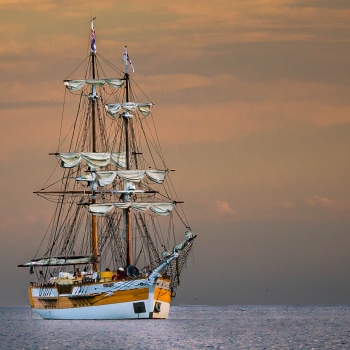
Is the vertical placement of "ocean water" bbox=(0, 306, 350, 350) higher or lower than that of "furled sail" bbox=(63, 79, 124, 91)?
lower

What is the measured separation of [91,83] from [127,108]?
9201 mm

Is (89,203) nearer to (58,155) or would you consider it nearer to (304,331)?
(58,155)

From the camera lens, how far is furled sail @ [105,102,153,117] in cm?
13912

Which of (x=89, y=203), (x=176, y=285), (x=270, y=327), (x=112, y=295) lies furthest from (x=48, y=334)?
(x=270, y=327)

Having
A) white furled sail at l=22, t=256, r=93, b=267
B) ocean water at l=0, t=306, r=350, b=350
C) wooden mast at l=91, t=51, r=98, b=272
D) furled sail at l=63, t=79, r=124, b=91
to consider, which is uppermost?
furled sail at l=63, t=79, r=124, b=91

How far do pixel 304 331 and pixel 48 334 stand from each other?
3324 centimetres

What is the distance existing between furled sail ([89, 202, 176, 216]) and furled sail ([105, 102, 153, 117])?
11284mm

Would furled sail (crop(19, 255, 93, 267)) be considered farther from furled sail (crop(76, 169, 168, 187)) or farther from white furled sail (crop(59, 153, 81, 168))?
white furled sail (crop(59, 153, 81, 168))

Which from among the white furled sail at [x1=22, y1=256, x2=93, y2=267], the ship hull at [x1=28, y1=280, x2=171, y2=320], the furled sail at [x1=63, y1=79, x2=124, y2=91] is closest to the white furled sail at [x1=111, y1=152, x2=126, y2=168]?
the furled sail at [x1=63, y1=79, x2=124, y2=91]

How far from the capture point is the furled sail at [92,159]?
146m

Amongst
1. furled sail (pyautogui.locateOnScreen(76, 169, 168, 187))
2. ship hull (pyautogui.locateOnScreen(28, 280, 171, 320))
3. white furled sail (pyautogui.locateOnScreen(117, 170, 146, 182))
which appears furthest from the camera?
furled sail (pyautogui.locateOnScreen(76, 169, 168, 187))

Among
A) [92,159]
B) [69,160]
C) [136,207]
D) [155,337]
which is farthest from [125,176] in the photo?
[155,337]

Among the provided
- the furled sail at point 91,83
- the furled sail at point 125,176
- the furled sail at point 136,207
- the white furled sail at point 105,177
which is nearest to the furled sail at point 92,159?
the furled sail at point 125,176

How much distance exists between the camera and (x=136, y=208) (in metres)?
139
